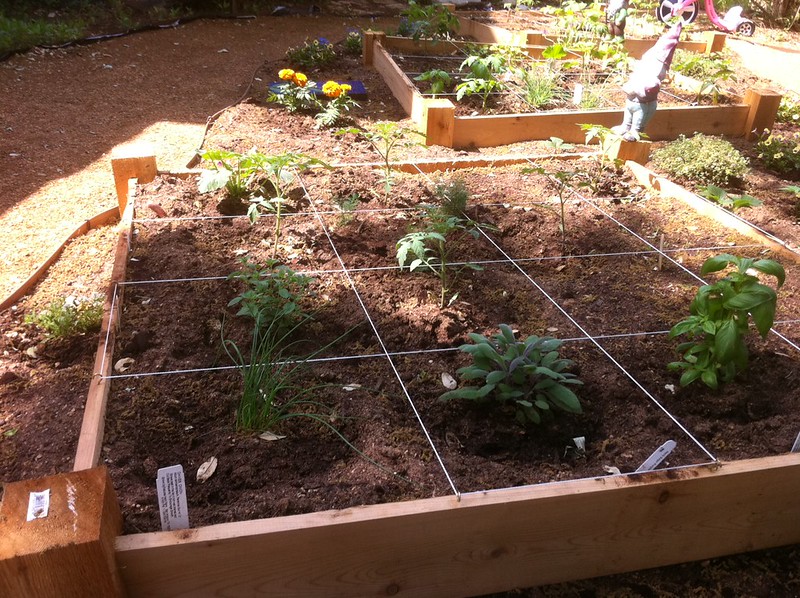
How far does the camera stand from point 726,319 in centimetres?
213

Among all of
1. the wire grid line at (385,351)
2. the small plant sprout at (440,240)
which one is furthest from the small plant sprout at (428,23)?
the wire grid line at (385,351)

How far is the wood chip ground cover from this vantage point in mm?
1866

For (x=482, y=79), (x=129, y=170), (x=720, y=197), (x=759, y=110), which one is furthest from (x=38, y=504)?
(x=759, y=110)

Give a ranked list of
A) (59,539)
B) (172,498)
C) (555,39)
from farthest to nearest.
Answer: (555,39) → (172,498) → (59,539)

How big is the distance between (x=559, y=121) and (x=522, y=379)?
10.8 feet

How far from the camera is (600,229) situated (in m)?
3.37

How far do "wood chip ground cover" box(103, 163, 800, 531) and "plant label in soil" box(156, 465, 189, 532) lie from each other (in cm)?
13


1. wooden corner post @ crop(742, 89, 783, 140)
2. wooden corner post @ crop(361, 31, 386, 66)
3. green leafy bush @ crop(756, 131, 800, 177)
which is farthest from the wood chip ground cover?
wooden corner post @ crop(361, 31, 386, 66)

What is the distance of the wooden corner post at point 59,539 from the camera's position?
1292 millimetres

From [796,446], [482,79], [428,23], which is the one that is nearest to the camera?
[796,446]

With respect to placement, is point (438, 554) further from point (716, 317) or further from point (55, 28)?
point (55, 28)

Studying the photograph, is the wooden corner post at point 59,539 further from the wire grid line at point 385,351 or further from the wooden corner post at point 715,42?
the wooden corner post at point 715,42

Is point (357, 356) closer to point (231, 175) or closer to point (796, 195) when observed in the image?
point (231, 175)

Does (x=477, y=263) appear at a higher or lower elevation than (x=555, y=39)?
lower
